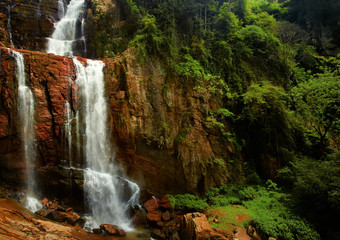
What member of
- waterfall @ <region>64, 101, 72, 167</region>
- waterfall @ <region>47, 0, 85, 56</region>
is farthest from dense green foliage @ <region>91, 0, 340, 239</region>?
waterfall @ <region>64, 101, 72, 167</region>

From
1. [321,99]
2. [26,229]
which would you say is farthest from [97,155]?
[321,99]

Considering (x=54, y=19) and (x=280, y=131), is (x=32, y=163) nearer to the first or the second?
(x=54, y=19)

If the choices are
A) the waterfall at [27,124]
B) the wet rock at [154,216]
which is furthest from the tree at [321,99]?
the waterfall at [27,124]

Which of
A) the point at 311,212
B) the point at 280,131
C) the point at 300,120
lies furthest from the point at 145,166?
the point at 300,120

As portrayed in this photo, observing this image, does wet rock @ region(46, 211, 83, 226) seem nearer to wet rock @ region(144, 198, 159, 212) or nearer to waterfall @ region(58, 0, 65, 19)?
wet rock @ region(144, 198, 159, 212)

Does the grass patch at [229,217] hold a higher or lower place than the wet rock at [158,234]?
higher

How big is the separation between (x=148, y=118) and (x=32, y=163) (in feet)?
23.3

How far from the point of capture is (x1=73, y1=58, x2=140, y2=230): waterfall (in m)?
11.2

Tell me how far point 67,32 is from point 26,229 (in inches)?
648

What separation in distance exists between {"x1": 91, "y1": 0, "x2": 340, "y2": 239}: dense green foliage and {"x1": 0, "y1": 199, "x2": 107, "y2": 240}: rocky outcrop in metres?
6.40

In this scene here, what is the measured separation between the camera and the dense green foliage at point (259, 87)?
10.6 metres

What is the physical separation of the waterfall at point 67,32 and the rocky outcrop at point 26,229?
40.6ft

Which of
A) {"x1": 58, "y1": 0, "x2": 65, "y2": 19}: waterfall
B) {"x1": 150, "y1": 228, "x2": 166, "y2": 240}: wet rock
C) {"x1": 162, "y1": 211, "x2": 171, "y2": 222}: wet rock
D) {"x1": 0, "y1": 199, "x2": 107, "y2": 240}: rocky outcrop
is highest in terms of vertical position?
{"x1": 58, "y1": 0, "x2": 65, "y2": 19}: waterfall

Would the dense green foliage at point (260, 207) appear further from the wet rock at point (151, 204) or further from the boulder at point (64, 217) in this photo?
the boulder at point (64, 217)
